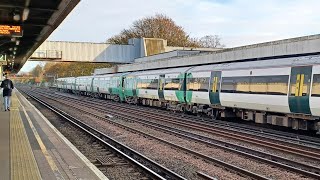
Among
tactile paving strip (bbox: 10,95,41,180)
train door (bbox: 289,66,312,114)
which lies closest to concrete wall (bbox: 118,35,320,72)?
train door (bbox: 289,66,312,114)

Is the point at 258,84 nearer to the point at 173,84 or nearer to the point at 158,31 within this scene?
the point at 173,84

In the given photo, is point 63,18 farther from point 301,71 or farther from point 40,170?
point 301,71

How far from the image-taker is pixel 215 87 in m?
22.8

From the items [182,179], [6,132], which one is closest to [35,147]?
[6,132]

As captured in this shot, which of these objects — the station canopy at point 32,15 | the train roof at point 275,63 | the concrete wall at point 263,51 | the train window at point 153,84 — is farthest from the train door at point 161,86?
the station canopy at point 32,15

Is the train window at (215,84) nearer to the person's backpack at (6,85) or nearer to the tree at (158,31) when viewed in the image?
the person's backpack at (6,85)

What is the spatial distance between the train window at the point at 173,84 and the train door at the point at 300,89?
11.7 m

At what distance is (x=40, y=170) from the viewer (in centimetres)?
870

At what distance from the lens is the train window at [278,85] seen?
17.0 meters

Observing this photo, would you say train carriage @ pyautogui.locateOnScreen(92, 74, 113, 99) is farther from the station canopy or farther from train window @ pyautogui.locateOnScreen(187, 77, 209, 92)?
the station canopy

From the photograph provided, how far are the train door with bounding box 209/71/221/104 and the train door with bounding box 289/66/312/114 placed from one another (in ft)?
20.3

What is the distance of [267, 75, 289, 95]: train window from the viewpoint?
55.8ft

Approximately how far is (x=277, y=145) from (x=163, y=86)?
56.2ft

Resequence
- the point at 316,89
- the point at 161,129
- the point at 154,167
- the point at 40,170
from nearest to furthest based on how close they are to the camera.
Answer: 1. the point at 40,170
2. the point at 154,167
3. the point at 316,89
4. the point at 161,129
